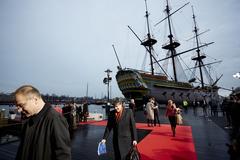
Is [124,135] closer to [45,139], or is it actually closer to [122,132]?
→ [122,132]

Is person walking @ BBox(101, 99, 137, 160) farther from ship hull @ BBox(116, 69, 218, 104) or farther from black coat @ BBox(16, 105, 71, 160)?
ship hull @ BBox(116, 69, 218, 104)

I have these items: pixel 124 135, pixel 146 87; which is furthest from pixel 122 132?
pixel 146 87

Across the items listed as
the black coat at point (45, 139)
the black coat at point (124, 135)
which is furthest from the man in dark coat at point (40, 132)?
the black coat at point (124, 135)

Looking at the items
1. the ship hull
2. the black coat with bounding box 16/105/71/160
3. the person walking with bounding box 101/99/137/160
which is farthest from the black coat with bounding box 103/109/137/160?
the ship hull

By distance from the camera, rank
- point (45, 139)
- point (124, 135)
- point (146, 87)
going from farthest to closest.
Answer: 1. point (146, 87)
2. point (124, 135)
3. point (45, 139)

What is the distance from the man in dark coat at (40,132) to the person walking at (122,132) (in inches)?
80.5

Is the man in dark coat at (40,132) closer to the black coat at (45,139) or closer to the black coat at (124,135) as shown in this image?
the black coat at (45,139)

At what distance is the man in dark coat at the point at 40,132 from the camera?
178cm

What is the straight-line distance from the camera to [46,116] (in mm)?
1895

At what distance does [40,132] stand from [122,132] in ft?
7.35

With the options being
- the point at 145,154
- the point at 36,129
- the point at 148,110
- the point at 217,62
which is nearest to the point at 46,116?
the point at 36,129

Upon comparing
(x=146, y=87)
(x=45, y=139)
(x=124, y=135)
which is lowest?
(x=124, y=135)

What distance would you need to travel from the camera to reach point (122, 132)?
378 centimetres

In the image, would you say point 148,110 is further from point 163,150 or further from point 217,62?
point 217,62
